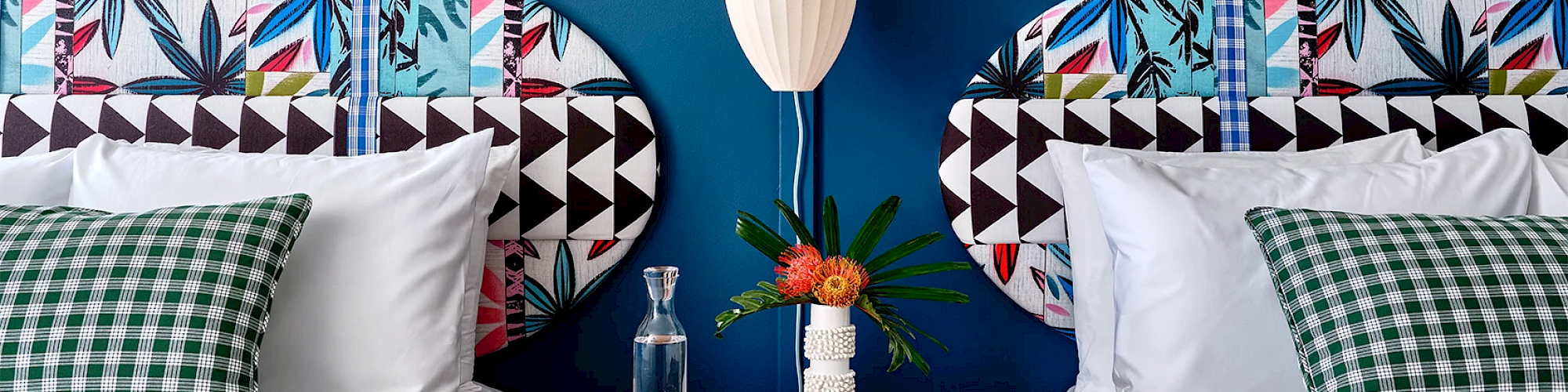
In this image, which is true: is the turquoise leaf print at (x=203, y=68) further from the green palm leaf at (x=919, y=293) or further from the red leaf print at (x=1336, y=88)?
the red leaf print at (x=1336, y=88)

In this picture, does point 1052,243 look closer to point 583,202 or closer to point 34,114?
point 583,202

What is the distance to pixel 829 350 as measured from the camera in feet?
3.72

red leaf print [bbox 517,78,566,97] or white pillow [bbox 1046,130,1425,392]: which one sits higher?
red leaf print [bbox 517,78,566,97]

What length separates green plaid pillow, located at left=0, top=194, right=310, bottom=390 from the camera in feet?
2.85

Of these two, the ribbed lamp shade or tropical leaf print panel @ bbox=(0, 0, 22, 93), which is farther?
tropical leaf print panel @ bbox=(0, 0, 22, 93)

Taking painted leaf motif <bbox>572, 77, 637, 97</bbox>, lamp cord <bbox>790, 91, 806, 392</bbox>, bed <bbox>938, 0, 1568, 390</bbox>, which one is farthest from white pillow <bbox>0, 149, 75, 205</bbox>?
bed <bbox>938, 0, 1568, 390</bbox>

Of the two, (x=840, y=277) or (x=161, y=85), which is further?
(x=161, y=85)

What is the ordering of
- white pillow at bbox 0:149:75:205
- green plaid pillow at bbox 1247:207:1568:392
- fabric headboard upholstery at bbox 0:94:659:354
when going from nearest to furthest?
green plaid pillow at bbox 1247:207:1568:392 → white pillow at bbox 0:149:75:205 → fabric headboard upholstery at bbox 0:94:659:354

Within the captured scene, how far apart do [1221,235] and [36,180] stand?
1509 mm

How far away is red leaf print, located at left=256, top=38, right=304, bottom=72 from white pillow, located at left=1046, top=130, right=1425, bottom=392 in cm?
Result: 117

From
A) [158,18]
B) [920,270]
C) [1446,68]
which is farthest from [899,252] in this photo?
[158,18]

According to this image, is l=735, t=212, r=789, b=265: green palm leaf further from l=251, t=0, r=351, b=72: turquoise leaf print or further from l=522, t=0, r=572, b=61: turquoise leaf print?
l=251, t=0, r=351, b=72: turquoise leaf print

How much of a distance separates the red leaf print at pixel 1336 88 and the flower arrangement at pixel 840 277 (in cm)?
70

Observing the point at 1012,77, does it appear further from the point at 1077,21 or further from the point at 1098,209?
the point at 1098,209
